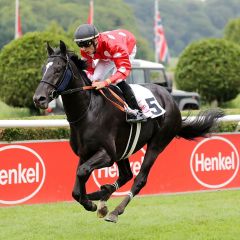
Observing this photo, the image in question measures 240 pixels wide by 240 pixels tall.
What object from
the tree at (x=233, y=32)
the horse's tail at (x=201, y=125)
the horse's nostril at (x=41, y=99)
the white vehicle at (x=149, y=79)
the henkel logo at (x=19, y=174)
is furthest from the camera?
Result: the tree at (x=233, y=32)

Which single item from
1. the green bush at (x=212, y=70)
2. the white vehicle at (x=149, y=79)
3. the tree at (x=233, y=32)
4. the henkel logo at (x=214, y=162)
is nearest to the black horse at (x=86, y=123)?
the henkel logo at (x=214, y=162)

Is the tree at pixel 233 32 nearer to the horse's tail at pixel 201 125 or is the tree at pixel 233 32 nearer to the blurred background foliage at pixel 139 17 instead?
the blurred background foliage at pixel 139 17

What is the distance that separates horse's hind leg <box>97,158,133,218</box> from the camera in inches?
221

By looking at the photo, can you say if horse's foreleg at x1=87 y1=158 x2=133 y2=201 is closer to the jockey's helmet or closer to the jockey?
the jockey

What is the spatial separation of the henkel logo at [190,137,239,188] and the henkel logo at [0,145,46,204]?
2.05 meters

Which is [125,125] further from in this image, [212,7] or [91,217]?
[212,7]

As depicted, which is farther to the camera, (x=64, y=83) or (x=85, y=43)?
(x=85, y=43)

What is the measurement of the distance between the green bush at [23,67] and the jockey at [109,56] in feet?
33.5

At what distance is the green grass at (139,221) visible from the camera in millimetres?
5852

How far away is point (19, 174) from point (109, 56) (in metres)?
2.15

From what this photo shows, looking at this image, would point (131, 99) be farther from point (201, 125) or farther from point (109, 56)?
point (201, 125)

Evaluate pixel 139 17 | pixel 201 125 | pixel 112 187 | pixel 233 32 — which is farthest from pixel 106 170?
pixel 139 17

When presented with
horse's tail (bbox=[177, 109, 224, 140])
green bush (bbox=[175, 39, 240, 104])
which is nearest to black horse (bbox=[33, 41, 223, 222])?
horse's tail (bbox=[177, 109, 224, 140])

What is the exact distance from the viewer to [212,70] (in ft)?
63.2
